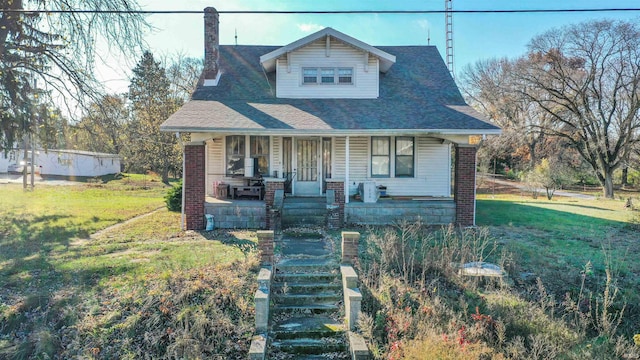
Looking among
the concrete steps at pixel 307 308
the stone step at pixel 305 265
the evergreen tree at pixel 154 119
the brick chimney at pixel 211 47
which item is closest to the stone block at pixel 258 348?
the concrete steps at pixel 307 308

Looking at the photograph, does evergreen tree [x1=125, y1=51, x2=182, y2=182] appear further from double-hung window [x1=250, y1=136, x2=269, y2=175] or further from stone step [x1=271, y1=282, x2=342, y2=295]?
stone step [x1=271, y1=282, x2=342, y2=295]

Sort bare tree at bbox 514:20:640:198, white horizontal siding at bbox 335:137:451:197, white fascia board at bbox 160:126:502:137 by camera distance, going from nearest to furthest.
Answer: white fascia board at bbox 160:126:502:137, white horizontal siding at bbox 335:137:451:197, bare tree at bbox 514:20:640:198

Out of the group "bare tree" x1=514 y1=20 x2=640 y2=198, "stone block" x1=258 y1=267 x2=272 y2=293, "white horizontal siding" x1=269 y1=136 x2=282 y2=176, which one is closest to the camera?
"stone block" x1=258 y1=267 x2=272 y2=293

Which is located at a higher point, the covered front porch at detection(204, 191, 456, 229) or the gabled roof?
the gabled roof

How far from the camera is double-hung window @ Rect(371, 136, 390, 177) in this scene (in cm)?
1357

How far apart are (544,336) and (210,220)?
8.47 metres

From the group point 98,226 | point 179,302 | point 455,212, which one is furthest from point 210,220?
point 455,212

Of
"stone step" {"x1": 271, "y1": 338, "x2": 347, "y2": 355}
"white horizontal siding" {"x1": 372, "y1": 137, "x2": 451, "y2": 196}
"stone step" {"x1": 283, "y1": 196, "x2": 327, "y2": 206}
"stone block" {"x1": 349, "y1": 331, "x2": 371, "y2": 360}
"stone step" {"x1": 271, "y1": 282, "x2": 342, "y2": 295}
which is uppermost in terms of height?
"white horizontal siding" {"x1": 372, "y1": 137, "x2": 451, "y2": 196}

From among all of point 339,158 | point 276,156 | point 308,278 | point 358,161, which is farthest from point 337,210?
point 308,278

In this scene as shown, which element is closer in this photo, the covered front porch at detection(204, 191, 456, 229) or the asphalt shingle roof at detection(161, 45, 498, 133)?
the covered front porch at detection(204, 191, 456, 229)

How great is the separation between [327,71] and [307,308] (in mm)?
9569

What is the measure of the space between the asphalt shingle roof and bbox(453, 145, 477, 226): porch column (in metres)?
0.83

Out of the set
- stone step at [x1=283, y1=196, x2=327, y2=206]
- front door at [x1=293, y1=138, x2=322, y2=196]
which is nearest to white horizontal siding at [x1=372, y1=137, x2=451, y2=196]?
front door at [x1=293, y1=138, x2=322, y2=196]

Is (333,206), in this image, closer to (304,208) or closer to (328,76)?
(304,208)
